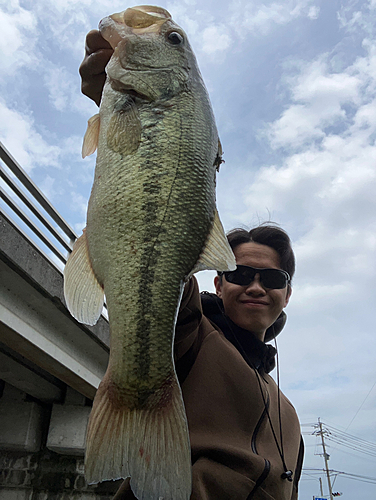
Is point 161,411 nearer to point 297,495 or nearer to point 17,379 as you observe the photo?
point 297,495

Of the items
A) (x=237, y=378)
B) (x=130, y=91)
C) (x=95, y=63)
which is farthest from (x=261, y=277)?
(x=95, y=63)

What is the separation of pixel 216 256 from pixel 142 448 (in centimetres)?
70

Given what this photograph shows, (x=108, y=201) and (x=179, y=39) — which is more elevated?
(x=179, y=39)

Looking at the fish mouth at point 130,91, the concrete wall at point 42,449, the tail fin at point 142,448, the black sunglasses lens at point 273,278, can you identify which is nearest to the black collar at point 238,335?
the black sunglasses lens at point 273,278

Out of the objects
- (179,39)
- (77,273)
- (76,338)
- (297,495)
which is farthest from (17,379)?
(179,39)

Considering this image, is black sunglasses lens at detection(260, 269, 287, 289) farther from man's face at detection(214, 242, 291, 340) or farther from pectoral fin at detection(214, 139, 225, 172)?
pectoral fin at detection(214, 139, 225, 172)

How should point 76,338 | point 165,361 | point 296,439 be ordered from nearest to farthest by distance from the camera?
point 165,361, point 296,439, point 76,338

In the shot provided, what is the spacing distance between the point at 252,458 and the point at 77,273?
1.14 meters

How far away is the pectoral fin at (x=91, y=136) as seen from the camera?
67.6 inches

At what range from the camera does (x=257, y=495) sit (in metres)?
1.67

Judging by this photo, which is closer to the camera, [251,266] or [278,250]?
[251,266]

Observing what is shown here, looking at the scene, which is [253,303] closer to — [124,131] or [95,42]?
[124,131]

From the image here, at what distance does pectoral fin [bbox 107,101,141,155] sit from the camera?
4.77ft

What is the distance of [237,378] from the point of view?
1.95 meters
